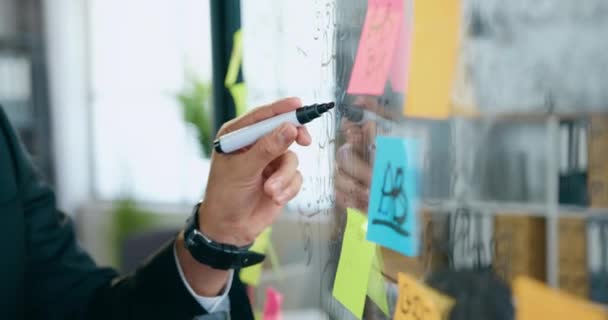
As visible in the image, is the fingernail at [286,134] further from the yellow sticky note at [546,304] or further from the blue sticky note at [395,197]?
the yellow sticky note at [546,304]

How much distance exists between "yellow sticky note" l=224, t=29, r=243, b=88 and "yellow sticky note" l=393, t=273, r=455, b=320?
0.49 m

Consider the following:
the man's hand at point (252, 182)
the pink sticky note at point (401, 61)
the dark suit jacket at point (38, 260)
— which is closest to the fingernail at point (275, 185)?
the man's hand at point (252, 182)

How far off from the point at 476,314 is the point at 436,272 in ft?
0.14

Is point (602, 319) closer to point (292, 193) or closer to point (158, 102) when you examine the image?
point (292, 193)

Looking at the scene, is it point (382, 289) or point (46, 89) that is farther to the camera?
point (46, 89)

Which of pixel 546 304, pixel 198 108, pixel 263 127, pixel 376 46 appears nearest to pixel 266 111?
pixel 263 127

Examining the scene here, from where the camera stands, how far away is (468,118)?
1.25 ft

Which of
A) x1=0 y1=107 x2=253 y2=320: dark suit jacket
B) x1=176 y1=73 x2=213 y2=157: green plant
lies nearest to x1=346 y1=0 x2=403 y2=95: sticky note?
x1=0 y1=107 x2=253 y2=320: dark suit jacket

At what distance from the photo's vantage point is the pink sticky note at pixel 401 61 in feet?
1.54

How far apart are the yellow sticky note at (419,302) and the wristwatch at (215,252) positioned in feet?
0.99

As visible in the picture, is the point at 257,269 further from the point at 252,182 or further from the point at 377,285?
the point at 377,285

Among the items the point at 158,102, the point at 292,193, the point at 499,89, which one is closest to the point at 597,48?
the point at 499,89

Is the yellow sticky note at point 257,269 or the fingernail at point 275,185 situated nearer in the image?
the fingernail at point 275,185

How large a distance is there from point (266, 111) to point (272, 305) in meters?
0.35
